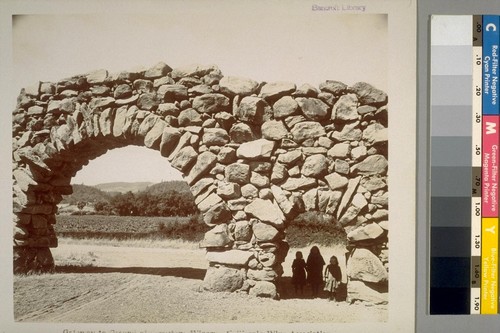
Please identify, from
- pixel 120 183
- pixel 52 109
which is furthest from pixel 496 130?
pixel 52 109

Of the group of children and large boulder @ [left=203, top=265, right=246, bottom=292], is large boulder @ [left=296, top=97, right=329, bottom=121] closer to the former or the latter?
the group of children

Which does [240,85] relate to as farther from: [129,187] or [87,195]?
[87,195]

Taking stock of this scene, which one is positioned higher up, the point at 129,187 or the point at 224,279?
the point at 129,187

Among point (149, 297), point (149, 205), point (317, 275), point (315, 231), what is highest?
point (149, 205)

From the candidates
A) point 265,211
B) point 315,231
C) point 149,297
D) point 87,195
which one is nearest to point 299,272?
point 315,231

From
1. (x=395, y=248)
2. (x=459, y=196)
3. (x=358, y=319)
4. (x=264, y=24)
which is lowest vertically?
(x=358, y=319)

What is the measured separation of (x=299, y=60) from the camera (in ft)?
8.63

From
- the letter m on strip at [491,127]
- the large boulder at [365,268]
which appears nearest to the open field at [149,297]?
the large boulder at [365,268]

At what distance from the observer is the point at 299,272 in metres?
2.66

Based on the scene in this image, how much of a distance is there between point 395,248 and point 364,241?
0.14 meters

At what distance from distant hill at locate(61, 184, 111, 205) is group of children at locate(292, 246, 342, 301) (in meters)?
0.91

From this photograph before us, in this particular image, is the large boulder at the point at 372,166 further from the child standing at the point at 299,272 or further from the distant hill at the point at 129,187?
the distant hill at the point at 129,187

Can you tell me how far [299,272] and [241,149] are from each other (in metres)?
0.61

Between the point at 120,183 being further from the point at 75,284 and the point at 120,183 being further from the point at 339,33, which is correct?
the point at 339,33
